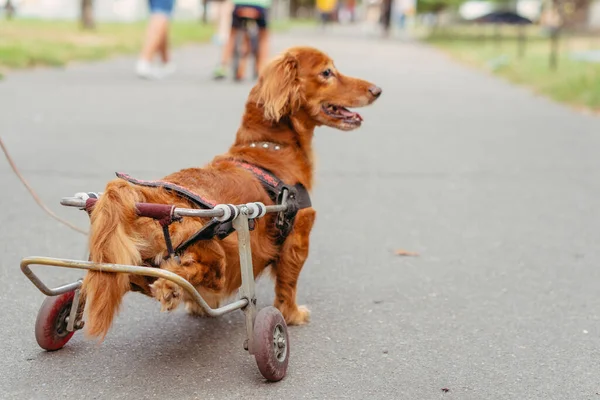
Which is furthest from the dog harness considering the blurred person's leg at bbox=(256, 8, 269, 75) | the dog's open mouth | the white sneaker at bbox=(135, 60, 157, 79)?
the white sneaker at bbox=(135, 60, 157, 79)

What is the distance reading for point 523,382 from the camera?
349 centimetres

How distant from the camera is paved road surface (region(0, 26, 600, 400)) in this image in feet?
11.4

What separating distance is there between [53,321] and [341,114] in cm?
169

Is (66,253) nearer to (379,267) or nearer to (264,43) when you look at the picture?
(379,267)

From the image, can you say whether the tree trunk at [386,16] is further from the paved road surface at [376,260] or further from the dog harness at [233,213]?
the dog harness at [233,213]

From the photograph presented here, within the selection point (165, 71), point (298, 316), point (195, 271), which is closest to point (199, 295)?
point (195, 271)

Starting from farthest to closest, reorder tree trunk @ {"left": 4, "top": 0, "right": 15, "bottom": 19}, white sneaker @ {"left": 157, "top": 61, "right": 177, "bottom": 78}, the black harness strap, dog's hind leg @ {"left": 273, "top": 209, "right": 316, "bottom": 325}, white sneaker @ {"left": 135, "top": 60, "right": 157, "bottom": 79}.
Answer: tree trunk @ {"left": 4, "top": 0, "right": 15, "bottom": 19} → white sneaker @ {"left": 157, "top": 61, "right": 177, "bottom": 78} → white sneaker @ {"left": 135, "top": 60, "right": 157, "bottom": 79} → dog's hind leg @ {"left": 273, "top": 209, "right": 316, "bottom": 325} → the black harness strap

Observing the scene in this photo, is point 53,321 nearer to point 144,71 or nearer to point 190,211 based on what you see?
point 190,211

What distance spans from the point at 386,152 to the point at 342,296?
15.0ft

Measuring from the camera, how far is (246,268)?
3.37m

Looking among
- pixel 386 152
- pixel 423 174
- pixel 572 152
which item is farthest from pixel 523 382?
pixel 572 152

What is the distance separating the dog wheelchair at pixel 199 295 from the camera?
9.88 ft

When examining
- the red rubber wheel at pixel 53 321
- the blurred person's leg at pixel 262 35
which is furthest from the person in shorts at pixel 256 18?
the red rubber wheel at pixel 53 321

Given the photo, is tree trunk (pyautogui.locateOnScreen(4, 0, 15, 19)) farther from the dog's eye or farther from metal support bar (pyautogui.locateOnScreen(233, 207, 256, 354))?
metal support bar (pyautogui.locateOnScreen(233, 207, 256, 354))
